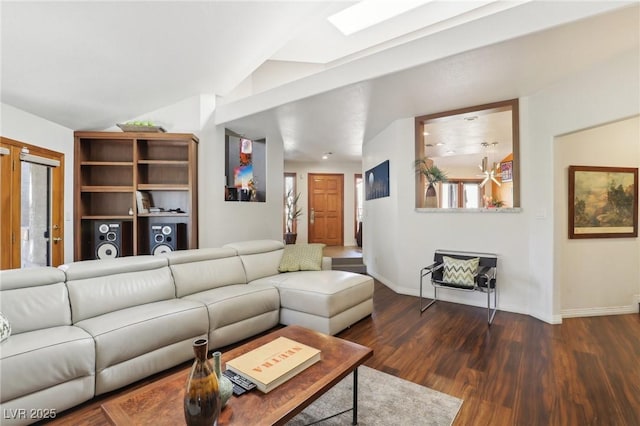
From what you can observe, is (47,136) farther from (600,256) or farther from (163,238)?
(600,256)

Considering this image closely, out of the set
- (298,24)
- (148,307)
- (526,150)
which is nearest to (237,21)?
(298,24)

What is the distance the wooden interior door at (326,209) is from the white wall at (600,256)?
5308 mm

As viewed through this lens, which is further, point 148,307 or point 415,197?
point 415,197

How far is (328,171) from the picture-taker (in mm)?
8078

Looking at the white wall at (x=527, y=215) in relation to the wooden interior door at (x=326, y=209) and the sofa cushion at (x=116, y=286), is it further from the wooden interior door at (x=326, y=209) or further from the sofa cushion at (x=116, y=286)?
the wooden interior door at (x=326, y=209)

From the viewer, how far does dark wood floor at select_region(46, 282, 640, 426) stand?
68.4 inches

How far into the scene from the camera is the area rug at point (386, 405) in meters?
1.66

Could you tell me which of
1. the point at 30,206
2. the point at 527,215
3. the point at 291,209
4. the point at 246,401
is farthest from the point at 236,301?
the point at 291,209

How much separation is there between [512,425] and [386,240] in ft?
10.2

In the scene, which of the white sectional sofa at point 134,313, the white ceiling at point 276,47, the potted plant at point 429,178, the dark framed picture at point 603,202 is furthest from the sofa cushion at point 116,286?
the dark framed picture at point 603,202

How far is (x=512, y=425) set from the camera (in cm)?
163

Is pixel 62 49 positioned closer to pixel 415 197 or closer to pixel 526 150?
pixel 415 197

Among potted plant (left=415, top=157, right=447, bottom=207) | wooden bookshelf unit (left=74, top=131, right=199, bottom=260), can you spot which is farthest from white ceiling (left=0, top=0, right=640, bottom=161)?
potted plant (left=415, top=157, right=447, bottom=207)

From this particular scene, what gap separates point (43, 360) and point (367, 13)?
4.56 metres
